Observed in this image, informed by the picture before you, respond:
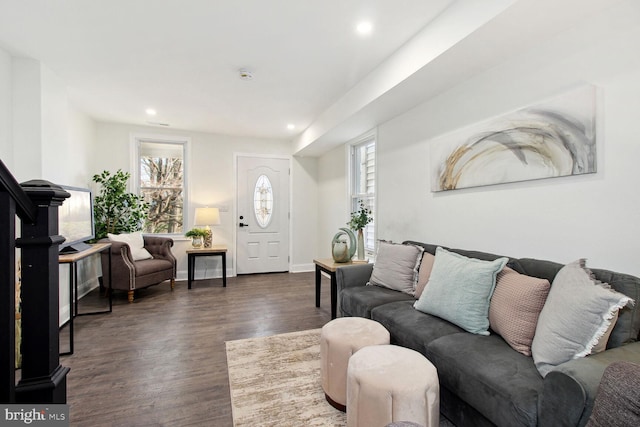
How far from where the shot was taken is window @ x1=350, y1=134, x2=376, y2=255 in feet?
13.6

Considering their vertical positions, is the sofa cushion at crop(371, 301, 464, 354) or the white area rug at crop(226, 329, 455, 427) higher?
the sofa cushion at crop(371, 301, 464, 354)

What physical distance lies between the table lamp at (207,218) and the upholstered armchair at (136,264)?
1.80ft

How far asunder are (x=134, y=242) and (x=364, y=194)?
3.33 m

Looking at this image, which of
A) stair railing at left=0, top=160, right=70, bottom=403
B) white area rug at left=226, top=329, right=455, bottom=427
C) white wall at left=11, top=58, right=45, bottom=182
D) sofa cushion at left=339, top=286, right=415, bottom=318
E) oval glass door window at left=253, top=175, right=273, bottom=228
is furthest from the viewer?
oval glass door window at left=253, top=175, right=273, bottom=228

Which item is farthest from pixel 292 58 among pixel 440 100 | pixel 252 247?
pixel 252 247

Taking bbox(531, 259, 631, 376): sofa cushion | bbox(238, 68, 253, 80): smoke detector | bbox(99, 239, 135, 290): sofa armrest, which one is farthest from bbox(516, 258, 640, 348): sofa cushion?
bbox(99, 239, 135, 290): sofa armrest

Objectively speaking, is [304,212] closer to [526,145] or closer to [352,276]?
[352,276]

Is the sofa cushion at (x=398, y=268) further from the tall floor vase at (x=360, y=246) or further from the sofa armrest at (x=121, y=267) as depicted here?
the sofa armrest at (x=121, y=267)

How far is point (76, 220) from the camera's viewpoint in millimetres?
3066

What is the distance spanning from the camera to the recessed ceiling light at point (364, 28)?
2.18 meters

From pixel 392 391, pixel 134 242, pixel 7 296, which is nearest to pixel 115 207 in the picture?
pixel 134 242

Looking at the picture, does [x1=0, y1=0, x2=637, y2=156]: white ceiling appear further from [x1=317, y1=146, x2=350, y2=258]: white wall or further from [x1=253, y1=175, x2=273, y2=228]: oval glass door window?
[x1=253, y1=175, x2=273, y2=228]: oval glass door window

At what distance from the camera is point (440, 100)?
2.79 metres

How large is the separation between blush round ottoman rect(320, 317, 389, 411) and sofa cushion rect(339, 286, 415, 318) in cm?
47
